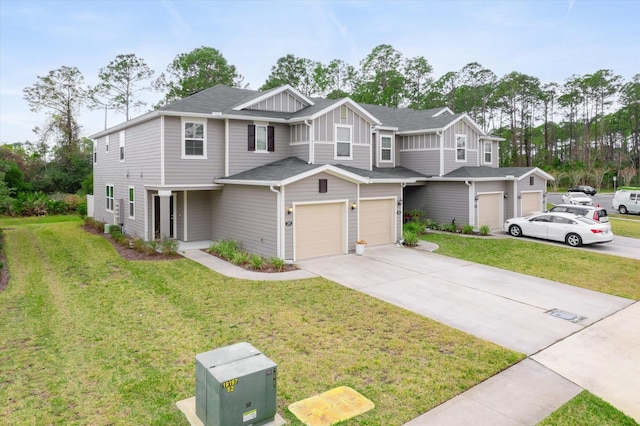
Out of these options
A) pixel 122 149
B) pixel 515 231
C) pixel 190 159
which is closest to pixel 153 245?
pixel 190 159

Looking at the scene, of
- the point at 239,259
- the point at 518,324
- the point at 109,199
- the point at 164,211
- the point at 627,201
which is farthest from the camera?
the point at 627,201

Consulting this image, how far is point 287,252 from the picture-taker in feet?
45.2

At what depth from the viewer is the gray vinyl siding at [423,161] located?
22.1 m

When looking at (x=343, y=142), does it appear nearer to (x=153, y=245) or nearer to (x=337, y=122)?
(x=337, y=122)

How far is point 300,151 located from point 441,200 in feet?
28.8

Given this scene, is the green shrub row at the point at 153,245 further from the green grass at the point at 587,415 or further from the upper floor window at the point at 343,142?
the green grass at the point at 587,415

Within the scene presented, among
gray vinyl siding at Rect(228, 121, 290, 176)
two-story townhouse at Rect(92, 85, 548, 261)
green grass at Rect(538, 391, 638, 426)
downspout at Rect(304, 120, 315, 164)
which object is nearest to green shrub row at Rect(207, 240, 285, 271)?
two-story townhouse at Rect(92, 85, 548, 261)

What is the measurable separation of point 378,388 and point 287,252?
328 inches

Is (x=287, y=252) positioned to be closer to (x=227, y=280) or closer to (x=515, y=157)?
(x=227, y=280)

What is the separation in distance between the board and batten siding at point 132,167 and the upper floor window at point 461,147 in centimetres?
1573

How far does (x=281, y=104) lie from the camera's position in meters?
18.4

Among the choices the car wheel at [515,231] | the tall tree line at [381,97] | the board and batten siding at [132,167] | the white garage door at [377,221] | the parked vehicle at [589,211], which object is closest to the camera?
the board and batten siding at [132,167]

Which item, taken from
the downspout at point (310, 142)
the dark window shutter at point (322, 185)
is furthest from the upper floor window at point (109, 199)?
the dark window shutter at point (322, 185)

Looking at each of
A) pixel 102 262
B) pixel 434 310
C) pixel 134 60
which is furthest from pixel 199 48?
pixel 434 310
